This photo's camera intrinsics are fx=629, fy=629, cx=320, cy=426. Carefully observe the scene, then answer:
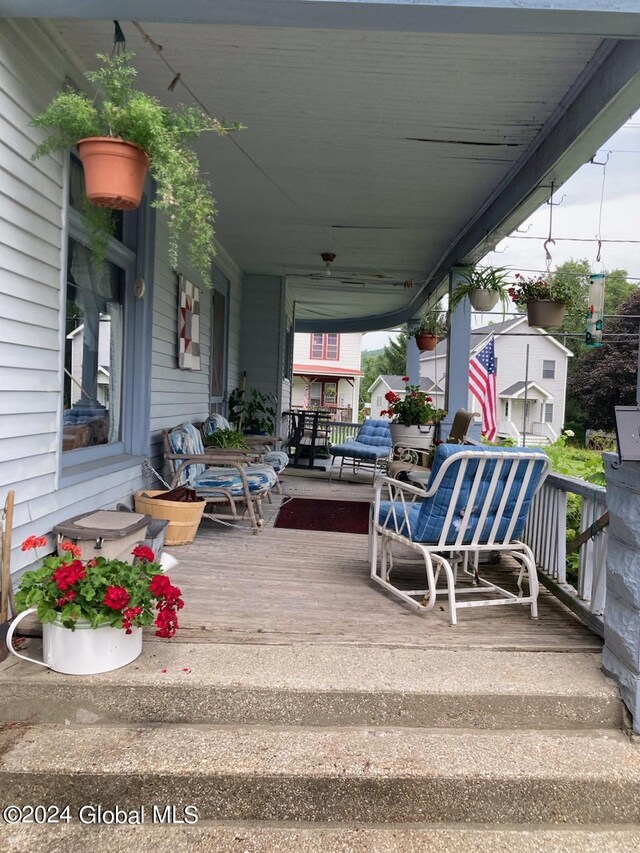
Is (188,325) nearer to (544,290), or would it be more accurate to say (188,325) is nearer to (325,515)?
(325,515)

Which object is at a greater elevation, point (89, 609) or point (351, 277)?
point (351, 277)

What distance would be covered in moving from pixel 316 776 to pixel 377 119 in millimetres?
3411

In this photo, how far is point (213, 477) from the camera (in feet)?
15.1

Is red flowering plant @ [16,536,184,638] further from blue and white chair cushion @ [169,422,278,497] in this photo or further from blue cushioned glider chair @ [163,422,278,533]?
blue and white chair cushion @ [169,422,278,497]

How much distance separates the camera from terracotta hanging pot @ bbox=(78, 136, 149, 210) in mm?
2443

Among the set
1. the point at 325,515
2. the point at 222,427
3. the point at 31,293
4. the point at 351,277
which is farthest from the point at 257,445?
the point at 31,293

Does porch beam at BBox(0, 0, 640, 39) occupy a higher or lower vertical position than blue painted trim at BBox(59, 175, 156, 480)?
higher

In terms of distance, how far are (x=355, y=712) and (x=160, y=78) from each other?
3.32 m

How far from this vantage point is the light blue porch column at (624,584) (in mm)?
2160

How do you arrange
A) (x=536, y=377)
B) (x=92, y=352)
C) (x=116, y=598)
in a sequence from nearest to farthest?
(x=116, y=598) → (x=92, y=352) → (x=536, y=377)

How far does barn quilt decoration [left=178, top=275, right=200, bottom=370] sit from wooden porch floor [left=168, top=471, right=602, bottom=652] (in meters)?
1.80

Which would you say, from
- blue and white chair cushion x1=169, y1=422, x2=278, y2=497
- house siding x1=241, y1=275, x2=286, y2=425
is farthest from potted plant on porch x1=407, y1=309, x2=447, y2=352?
blue and white chair cushion x1=169, y1=422, x2=278, y2=497

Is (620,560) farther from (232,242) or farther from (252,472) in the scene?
(232,242)

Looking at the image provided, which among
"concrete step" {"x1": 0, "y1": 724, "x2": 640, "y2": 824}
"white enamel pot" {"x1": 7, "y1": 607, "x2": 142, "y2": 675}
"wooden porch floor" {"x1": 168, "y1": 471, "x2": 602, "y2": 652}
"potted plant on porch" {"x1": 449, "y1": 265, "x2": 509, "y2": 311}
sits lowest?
"concrete step" {"x1": 0, "y1": 724, "x2": 640, "y2": 824}
